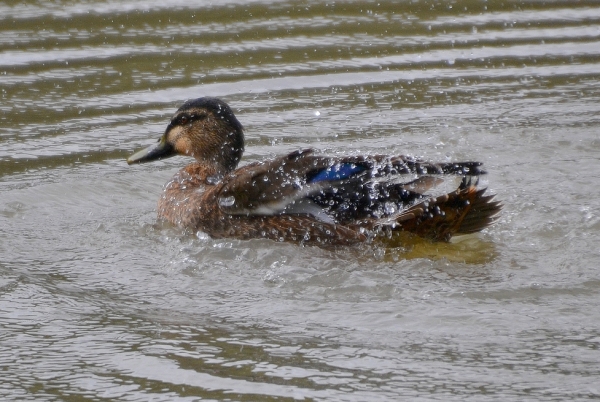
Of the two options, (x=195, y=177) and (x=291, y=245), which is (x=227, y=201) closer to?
(x=291, y=245)

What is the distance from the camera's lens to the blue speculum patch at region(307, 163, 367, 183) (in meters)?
6.12

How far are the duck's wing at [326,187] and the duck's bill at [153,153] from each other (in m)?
1.17

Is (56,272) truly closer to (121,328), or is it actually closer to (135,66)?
(121,328)

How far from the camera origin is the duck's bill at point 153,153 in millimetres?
7199

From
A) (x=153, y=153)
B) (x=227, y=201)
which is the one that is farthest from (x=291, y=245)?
(x=153, y=153)

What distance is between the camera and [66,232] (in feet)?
21.4

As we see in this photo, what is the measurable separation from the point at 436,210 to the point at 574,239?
79 centimetres

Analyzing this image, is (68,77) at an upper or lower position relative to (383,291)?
upper

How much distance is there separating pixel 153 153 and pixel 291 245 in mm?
1526

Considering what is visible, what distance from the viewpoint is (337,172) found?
20.1 ft

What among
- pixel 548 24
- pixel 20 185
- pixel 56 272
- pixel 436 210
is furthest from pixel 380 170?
pixel 548 24

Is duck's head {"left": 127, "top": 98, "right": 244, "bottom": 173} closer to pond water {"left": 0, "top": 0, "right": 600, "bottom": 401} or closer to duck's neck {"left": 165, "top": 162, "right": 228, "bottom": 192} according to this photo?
duck's neck {"left": 165, "top": 162, "right": 228, "bottom": 192}

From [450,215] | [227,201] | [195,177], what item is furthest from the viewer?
[195,177]

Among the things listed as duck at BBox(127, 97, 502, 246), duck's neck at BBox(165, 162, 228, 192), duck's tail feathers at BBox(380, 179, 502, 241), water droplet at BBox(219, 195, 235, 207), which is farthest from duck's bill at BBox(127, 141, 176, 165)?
duck's tail feathers at BBox(380, 179, 502, 241)
